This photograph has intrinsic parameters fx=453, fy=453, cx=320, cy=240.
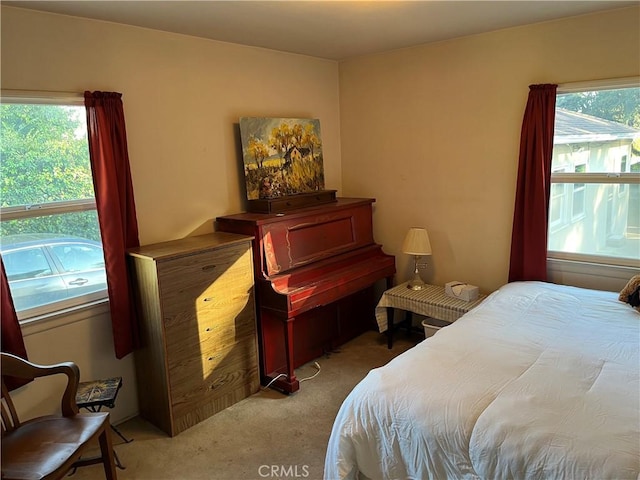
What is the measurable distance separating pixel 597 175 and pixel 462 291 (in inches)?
47.8

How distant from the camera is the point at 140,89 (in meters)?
2.86

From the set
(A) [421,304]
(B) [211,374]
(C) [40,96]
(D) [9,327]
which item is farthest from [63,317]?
(A) [421,304]

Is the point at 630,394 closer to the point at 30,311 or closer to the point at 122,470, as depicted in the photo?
the point at 122,470

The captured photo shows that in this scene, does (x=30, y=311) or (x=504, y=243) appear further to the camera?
(x=504, y=243)

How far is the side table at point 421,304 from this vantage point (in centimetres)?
338

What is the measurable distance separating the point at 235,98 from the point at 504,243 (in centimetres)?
233

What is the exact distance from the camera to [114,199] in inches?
105

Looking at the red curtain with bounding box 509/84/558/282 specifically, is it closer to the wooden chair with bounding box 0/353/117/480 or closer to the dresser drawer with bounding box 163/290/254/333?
the dresser drawer with bounding box 163/290/254/333

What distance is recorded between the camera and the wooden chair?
1.83m

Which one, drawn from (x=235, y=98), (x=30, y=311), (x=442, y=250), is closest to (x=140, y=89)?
(x=235, y=98)

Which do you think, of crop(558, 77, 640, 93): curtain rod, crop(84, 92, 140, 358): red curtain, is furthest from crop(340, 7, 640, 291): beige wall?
crop(84, 92, 140, 358): red curtain

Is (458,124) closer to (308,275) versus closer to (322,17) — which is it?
(322,17)

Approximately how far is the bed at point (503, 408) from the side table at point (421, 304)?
2.81 feet

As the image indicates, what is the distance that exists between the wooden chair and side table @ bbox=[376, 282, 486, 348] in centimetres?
227
